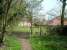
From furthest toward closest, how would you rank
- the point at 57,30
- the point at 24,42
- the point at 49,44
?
1. the point at 57,30
2. the point at 24,42
3. the point at 49,44

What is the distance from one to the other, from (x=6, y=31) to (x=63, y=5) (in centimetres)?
1084

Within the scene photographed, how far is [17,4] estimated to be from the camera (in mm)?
13500

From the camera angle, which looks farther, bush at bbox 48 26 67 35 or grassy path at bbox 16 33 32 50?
bush at bbox 48 26 67 35

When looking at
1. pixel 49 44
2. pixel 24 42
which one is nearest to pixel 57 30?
pixel 24 42

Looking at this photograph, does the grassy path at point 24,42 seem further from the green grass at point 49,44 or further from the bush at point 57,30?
the bush at point 57,30

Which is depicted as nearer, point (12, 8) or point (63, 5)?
point (12, 8)

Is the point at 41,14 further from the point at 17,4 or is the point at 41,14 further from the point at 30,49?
the point at 30,49

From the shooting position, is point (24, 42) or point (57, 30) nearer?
point (24, 42)

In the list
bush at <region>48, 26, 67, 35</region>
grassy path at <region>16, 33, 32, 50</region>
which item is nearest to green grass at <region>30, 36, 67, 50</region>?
grassy path at <region>16, 33, 32, 50</region>

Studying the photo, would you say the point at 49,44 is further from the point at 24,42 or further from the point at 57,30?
the point at 57,30

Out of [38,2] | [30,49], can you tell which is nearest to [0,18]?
[30,49]

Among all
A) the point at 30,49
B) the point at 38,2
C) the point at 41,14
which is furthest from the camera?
the point at 41,14

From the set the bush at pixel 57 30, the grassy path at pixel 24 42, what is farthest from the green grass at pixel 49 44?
the bush at pixel 57 30

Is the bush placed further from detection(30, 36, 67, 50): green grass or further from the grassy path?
detection(30, 36, 67, 50): green grass
